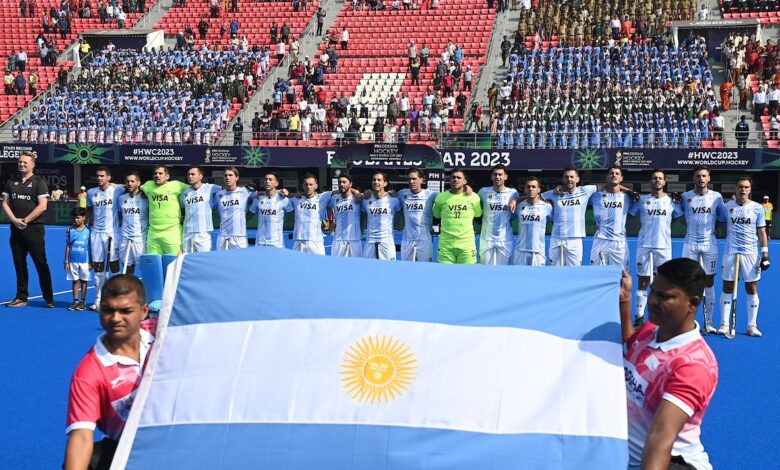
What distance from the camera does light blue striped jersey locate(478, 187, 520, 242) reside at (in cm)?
1212

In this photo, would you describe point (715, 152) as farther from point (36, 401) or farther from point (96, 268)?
point (36, 401)

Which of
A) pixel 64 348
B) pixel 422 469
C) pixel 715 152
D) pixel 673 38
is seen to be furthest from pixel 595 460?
pixel 673 38

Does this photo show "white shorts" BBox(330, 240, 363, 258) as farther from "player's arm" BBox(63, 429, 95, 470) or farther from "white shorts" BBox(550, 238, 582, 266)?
"player's arm" BBox(63, 429, 95, 470)

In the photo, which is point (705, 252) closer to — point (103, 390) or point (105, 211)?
point (105, 211)

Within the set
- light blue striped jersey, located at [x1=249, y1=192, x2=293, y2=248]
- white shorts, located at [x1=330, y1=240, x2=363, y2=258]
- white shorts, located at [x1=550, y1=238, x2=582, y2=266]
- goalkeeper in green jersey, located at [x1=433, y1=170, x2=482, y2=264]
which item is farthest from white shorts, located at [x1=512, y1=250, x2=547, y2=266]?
light blue striped jersey, located at [x1=249, y1=192, x2=293, y2=248]

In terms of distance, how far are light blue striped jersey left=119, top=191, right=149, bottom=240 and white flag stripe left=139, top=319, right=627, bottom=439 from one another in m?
8.66

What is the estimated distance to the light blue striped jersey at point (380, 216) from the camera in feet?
41.3

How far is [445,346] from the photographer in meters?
3.78

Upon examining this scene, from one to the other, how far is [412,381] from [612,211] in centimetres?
832

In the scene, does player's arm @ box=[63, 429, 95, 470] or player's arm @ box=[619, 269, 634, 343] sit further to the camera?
player's arm @ box=[619, 269, 634, 343]

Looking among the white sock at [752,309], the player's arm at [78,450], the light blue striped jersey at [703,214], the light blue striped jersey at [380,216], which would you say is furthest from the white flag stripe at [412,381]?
the light blue striped jersey at [380,216]

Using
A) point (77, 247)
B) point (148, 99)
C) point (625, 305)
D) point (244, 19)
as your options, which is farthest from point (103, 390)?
point (244, 19)

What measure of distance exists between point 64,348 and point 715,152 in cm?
2309

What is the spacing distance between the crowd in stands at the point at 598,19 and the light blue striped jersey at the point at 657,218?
2578 cm
